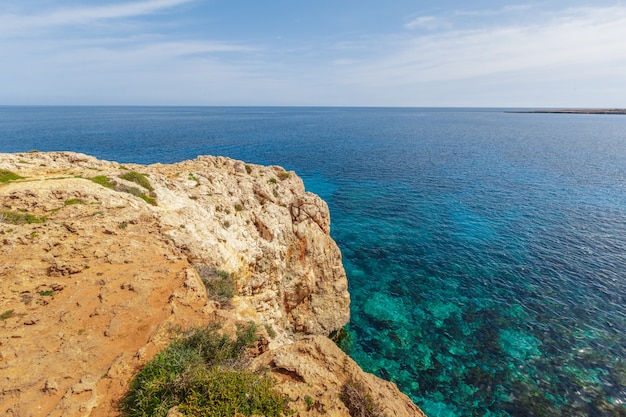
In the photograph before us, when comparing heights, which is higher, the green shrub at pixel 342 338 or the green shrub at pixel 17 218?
the green shrub at pixel 17 218

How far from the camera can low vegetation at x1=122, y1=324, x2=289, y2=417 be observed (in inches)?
338

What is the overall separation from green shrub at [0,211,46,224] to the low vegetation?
1485cm

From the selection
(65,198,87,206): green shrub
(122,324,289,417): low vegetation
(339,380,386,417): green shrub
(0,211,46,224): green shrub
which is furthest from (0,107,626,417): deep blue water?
(0,211,46,224): green shrub

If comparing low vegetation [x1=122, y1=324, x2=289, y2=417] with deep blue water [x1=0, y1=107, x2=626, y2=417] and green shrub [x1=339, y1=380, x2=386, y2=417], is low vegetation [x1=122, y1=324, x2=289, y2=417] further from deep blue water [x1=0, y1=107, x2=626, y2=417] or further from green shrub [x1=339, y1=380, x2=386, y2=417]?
deep blue water [x1=0, y1=107, x2=626, y2=417]

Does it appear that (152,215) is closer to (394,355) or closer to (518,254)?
(394,355)

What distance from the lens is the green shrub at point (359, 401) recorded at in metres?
9.62

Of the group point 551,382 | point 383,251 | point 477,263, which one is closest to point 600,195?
point 477,263

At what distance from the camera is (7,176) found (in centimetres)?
2308

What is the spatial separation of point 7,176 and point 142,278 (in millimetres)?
18571

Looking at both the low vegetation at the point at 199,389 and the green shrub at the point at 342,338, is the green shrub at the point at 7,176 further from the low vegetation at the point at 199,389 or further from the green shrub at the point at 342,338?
the green shrub at the point at 342,338

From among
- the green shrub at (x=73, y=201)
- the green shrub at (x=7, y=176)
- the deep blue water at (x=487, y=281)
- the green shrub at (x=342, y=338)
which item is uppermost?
the green shrub at (x=7, y=176)

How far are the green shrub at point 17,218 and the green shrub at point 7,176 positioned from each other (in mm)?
6848

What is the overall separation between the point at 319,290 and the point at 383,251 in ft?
46.5

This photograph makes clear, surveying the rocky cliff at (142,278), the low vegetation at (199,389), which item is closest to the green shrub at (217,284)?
the rocky cliff at (142,278)
